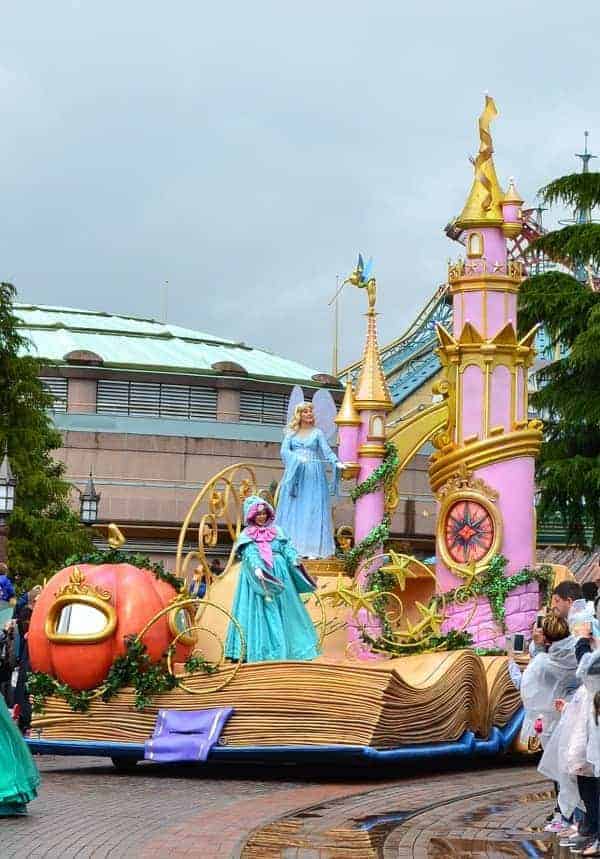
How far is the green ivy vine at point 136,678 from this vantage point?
50.7 ft

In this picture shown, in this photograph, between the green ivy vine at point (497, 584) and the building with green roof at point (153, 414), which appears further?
the building with green roof at point (153, 414)

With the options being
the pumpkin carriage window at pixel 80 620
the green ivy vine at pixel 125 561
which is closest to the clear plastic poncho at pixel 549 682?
the pumpkin carriage window at pixel 80 620

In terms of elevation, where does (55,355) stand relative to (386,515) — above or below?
above

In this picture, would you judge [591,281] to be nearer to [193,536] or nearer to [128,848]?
[193,536]

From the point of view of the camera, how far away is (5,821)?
11398mm

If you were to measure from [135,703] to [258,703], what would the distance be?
1.22 meters

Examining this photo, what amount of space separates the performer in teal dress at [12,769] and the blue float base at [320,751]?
11.3 feet

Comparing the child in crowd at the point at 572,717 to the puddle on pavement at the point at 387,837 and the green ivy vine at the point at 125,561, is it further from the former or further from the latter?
the green ivy vine at the point at 125,561

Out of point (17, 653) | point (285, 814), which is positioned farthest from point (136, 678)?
point (17, 653)

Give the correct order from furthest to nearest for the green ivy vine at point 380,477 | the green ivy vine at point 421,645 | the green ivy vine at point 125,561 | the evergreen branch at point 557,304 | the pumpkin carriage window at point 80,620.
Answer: the evergreen branch at point 557,304 < the green ivy vine at point 380,477 < the green ivy vine at point 421,645 < the green ivy vine at point 125,561 < the pumpkin carriage window at point 80,620

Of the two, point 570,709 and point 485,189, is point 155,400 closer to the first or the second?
point 485,189

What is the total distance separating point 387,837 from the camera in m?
10.8

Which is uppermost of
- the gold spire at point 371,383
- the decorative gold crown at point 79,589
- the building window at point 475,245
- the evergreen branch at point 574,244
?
the evergreen branch at point 574,244

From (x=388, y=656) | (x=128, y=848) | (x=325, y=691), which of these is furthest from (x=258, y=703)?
(x=128, y=848)
